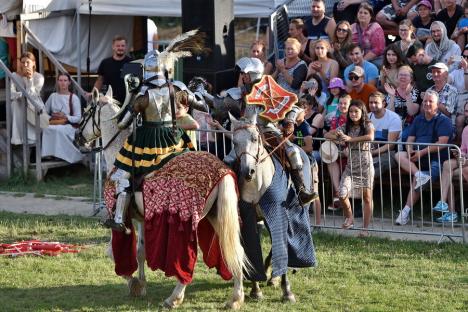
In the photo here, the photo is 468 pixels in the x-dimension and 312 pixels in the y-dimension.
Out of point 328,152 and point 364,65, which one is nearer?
point 328,152

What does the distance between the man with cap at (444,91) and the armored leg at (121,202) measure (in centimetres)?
452

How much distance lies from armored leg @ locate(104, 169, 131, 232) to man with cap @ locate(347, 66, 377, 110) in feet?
14.2

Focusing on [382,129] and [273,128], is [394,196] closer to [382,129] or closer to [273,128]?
[382,129]

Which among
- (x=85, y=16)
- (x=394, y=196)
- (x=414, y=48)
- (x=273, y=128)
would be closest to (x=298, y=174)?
(x=273, y=128)

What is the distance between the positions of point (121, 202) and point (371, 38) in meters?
5.69

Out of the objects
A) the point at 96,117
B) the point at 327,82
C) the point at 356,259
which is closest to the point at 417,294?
the point at 356,259

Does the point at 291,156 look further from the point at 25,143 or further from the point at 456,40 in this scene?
the point at 25,143

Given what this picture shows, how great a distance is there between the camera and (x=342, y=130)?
11297 mm

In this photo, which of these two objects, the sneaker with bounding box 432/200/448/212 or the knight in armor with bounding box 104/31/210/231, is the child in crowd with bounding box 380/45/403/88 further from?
the knight in armor with bounding box 104/31/210/231

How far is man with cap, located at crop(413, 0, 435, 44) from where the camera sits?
13039 mm

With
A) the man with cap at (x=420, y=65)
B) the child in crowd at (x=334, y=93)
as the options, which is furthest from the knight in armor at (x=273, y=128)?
the man with cap at (x=420, y=65)

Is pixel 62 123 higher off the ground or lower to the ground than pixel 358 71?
lower

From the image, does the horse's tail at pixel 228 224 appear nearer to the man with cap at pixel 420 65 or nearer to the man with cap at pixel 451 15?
the man with cap at pixel 420 65

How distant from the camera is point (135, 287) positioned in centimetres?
900
